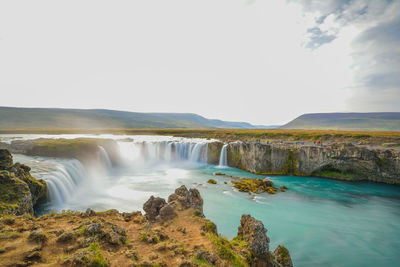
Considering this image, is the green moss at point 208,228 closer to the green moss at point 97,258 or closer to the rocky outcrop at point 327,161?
the green moss at point 97,258

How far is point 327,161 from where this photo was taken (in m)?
28.9

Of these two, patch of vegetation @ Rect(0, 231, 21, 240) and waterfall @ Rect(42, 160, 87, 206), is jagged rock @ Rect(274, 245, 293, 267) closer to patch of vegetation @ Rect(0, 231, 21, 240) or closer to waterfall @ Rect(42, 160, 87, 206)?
patch of vegetation @ Rect(0, 231, 21, 240)

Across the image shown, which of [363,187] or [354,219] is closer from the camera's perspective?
[354,219]

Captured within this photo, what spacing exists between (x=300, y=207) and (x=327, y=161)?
1328 centimetres

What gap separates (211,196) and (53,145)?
1178 inches

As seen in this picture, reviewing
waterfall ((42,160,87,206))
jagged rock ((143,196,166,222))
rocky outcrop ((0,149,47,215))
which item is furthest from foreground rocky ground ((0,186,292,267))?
waterfall ((42,160,87,206))

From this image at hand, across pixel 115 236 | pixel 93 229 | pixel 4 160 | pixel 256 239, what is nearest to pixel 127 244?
pixel 115 236

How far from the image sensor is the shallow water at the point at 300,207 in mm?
13352

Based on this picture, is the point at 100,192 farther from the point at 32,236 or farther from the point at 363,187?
the point at 363,187

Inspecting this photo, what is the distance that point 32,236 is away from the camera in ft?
19.0

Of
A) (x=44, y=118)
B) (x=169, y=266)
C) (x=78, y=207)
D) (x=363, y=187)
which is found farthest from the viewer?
(x=44, y=118)

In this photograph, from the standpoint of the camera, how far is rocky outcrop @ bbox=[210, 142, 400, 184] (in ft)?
87.5

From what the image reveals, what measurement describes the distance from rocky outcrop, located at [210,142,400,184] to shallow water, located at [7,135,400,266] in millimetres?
1613

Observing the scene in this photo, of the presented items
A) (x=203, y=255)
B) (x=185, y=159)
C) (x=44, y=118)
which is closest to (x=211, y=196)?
(x=203, y=255)
